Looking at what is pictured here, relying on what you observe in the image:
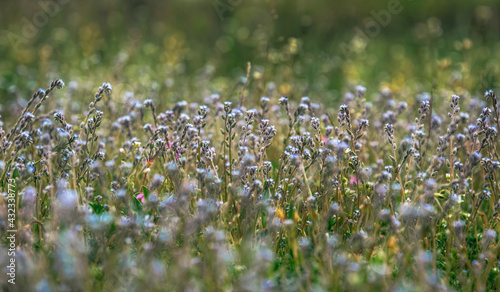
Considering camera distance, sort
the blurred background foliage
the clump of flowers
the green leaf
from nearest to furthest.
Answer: the clump of flowers < the green leaf < the blurred background foliage

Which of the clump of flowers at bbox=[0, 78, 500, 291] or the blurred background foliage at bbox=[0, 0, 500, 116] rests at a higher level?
the blurred background foliage at bbox=[0, 0, 500, 116]

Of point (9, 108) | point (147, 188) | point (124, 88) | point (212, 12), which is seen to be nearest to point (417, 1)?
point (212, 12)

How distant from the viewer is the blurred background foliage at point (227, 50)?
521 cm

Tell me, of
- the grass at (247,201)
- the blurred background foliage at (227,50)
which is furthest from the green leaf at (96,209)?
the blurred background foliage at (227,50)

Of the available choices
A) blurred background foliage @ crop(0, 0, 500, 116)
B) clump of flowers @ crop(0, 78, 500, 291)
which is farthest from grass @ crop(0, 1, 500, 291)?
blurred background foliage @ crop(0, 0, 500, 116)

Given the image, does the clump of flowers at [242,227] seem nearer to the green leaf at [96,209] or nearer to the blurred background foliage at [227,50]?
the green leaf at [96,209]

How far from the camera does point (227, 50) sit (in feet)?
24.1

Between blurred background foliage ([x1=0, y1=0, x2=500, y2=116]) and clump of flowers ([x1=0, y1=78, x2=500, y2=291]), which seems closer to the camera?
clump of flowers ([x1=0, y1=78, x2=500, y2=291])

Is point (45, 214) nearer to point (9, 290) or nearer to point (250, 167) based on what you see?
point (9, 290)

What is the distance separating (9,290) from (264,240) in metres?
1.08

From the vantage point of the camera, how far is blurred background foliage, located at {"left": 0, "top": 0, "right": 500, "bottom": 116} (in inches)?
205

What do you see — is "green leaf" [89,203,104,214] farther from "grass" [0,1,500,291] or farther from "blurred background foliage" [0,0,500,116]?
"blurred background foliage" [0,0,500,116]

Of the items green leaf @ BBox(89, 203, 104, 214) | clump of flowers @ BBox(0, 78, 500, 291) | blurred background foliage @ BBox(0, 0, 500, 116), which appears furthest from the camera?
blurred background foliage @ BBox(0, 0, 500, 116)

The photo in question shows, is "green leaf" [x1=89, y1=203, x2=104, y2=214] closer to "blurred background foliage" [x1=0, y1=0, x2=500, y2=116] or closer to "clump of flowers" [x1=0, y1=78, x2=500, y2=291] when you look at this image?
"clump of flowers" [x1=0, y1=78, x2=500, y2=291]
